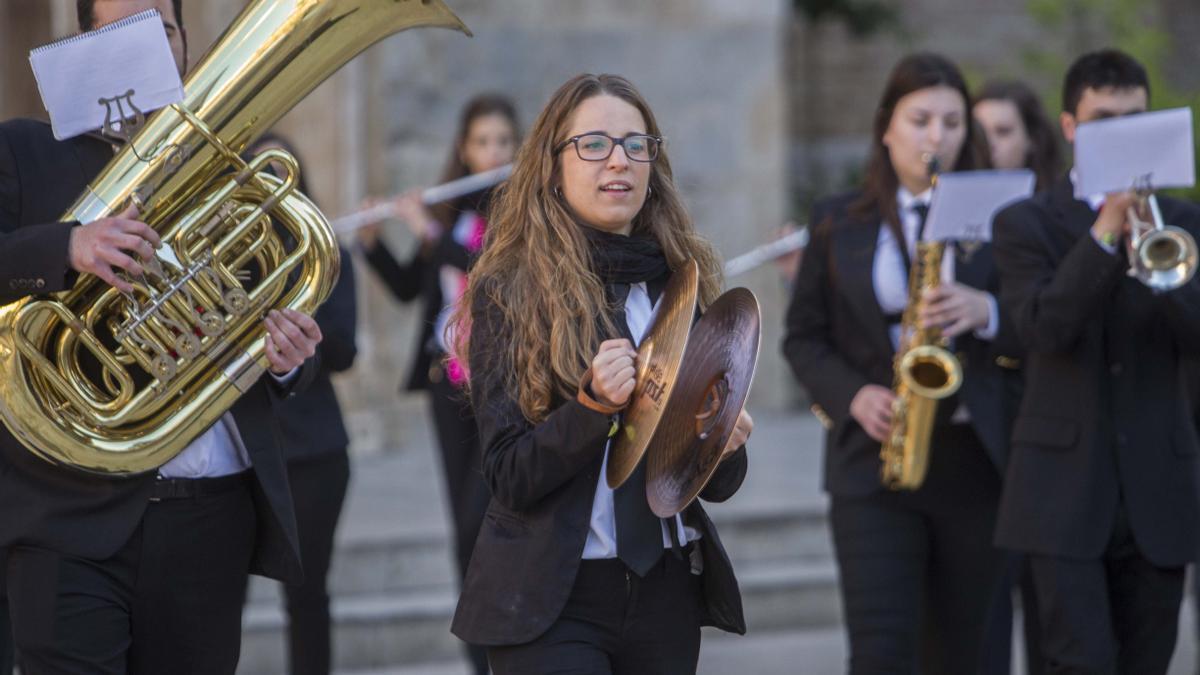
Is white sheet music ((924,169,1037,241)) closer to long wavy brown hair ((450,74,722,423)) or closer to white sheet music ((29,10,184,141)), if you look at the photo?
long wavy brown hair ((450,74,722,423))

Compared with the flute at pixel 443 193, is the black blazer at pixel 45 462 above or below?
below

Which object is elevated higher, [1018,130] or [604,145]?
[1018,130]

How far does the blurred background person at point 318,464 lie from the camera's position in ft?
15.2

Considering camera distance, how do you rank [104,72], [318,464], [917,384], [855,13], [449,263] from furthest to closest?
1. [855,13]
2. [449,263]
3. [318,464]
4. [917,384]
5. [104,72]

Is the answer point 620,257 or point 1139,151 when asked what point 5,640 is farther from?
point 1139,151

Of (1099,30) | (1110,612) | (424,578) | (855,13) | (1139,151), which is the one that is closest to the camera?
(1139,151)

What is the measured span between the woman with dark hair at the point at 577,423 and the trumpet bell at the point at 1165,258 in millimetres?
1278

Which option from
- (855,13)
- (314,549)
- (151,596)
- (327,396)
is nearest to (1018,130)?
(327,396)

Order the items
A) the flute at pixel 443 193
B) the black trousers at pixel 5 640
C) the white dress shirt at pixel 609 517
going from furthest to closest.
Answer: the flute at pixel 443 193 → the black trousers at pixel 5 640 → the white dress shirt at pixel 609 517

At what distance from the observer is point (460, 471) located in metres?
5.88

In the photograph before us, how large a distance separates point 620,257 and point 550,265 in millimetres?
144

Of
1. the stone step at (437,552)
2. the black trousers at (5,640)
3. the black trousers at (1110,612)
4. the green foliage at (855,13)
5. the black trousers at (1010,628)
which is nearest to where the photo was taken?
the black trousers at (5,640)

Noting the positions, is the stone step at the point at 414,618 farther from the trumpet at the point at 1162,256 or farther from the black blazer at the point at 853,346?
the trumpet at the point at 1162,256

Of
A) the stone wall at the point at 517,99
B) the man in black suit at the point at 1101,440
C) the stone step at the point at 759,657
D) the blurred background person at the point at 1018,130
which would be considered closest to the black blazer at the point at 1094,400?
the man in black suit at the point at 1101,440
